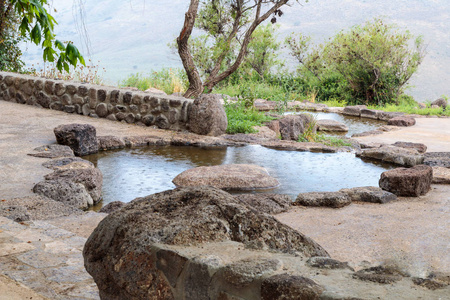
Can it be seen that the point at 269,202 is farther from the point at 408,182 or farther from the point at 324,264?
the point at 324,264

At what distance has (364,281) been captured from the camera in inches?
60.9

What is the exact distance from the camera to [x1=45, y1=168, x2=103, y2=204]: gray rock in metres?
5.08

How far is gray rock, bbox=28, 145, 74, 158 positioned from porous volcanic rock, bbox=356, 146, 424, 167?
4.52 m

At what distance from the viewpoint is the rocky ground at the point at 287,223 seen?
2.53m

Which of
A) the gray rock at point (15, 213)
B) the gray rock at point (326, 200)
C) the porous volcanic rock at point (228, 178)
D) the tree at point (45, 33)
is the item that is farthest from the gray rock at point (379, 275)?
the porous volcanic rock at point (228, 178)

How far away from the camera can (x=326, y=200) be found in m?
4.97

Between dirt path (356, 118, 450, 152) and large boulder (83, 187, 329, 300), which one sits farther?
dirt path (356, 118, 450, 152)

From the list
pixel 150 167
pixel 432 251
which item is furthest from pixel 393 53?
pixel 432 251

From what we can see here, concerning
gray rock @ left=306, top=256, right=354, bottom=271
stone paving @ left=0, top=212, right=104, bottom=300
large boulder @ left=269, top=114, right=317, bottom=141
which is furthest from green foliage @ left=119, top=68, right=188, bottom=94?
gray rock @ left=306, top=256, right=354, bottom=271

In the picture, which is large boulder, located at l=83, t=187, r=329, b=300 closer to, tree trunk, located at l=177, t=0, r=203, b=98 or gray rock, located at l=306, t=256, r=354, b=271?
gray rock, located at l=306, t=256, r=354, b=271

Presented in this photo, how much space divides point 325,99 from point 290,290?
734 inches

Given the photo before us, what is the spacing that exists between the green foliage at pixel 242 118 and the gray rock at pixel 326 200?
428cm

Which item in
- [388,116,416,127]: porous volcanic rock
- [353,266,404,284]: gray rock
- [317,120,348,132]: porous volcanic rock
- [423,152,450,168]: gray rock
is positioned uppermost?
→ [388,116,416,127]: porous volcanic rock

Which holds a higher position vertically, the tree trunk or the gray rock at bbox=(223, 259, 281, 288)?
the tree trunk
